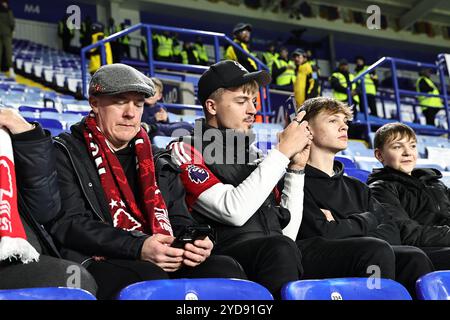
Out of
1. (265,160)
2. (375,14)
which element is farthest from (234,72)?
(375,14)

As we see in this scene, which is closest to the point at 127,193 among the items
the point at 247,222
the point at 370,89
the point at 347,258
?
the point at 247,222

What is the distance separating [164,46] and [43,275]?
8171 millimetres

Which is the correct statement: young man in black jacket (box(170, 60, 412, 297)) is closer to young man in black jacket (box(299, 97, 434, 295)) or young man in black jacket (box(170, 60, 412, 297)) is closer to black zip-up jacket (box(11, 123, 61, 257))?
young man in black jacket (box(299, 97, 434, 295))

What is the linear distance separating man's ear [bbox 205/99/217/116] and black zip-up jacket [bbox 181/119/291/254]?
0.05m

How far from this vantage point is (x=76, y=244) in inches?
60.9

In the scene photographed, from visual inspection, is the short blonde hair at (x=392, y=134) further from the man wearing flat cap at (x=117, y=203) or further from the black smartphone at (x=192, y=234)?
the black smartphone at (x=192, y=234)

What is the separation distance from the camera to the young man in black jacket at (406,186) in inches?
91.1

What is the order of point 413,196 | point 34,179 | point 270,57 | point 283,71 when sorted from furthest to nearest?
1. point 270,57
2. point 283,71
3. point 413,196
4. point 34,179

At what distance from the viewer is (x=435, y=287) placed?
1.49 m

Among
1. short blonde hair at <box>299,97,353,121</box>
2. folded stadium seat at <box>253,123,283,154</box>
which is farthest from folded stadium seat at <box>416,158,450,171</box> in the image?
short blonde hair at <box>299,97,353,121</box>

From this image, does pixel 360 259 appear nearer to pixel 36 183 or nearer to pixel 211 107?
pixel 211 107

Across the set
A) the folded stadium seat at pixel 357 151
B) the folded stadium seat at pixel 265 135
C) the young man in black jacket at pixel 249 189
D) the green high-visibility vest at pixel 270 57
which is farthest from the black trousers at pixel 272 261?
the green high-visibility vest at pixel 270 57

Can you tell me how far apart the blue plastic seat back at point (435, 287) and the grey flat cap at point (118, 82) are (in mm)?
824
